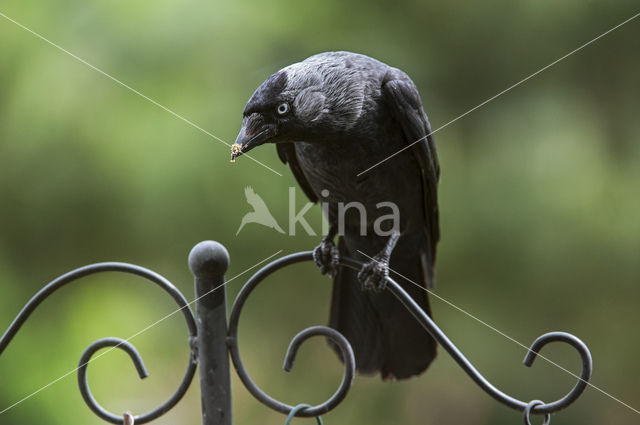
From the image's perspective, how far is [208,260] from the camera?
141 cm

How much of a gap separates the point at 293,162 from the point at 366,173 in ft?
1.02

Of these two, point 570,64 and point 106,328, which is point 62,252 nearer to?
point 106,328

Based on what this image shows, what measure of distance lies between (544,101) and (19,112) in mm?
1993

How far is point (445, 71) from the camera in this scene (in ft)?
9.64

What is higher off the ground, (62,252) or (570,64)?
(570,64)

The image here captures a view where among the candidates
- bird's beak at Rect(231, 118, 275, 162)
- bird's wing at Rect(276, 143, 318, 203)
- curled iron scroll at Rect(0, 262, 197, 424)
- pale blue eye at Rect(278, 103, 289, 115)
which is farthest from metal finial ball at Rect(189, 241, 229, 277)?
bird's wing at Rect(276, 143, 318, 203)

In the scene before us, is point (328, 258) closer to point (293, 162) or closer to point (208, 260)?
point (293, 162)

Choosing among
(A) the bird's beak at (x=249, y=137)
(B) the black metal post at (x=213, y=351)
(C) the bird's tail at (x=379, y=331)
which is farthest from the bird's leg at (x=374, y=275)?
(B) the black metal post at (x=213, y=351)

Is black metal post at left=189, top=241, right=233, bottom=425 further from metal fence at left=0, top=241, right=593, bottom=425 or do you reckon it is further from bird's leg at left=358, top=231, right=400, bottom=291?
bird's leg at left=358, top=231, right=400, bottom=291

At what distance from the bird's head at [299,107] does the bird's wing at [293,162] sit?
13.1 inches

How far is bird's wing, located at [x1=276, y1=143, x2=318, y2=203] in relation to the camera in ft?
7.63

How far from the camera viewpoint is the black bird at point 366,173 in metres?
1.90

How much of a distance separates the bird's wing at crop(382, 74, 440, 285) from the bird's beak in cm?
45

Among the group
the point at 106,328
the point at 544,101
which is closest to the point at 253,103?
the point at 106,328
